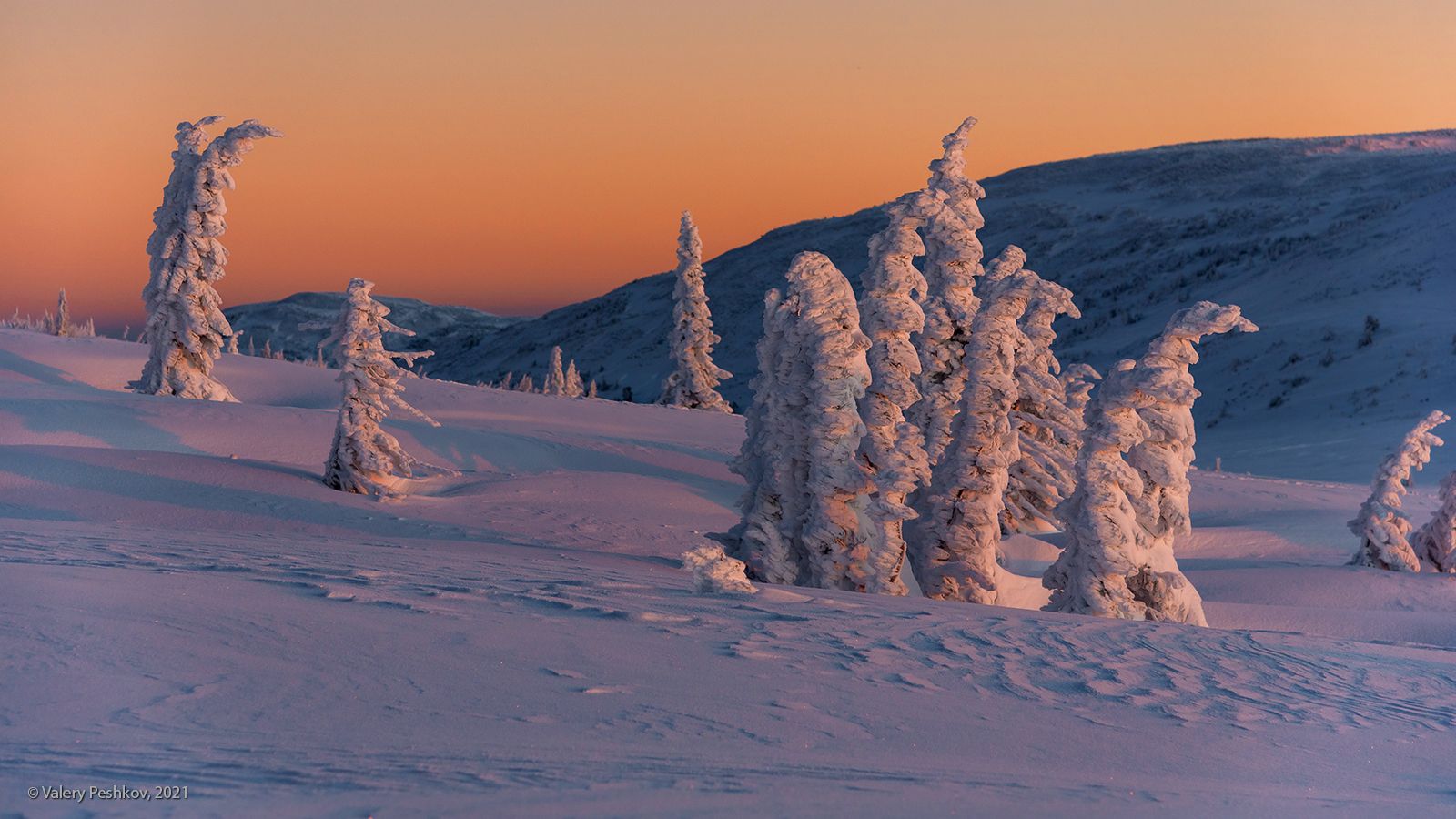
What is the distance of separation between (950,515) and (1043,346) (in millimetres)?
7081

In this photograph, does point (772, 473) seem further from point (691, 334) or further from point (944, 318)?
point (691, 334)

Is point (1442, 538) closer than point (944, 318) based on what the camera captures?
No

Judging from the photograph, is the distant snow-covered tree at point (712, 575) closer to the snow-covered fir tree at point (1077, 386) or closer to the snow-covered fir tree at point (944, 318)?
the snow-covered fir tree at point (944, 318)

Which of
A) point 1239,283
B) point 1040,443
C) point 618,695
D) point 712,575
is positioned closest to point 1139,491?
point 712,575

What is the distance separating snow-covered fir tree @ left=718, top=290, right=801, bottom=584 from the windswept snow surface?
1188mm

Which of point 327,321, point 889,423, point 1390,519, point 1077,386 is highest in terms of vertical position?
point 327,321

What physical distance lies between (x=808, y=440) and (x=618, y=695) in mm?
7974

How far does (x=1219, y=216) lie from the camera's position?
91.8 m

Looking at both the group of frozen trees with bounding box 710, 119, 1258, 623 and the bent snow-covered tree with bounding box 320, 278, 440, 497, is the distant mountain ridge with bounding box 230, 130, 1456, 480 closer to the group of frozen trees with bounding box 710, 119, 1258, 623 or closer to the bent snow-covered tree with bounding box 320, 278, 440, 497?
the group of frozen trees with bounding box 710, 119, 1258, 623

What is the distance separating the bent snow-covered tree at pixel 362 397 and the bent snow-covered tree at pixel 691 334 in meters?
26.4

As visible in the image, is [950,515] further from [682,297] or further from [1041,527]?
[682,297]

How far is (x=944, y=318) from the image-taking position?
59.2ft

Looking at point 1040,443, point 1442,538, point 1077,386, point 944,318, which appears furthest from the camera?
point 1077,386

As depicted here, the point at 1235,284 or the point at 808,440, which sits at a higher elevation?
the point at 1235,284
